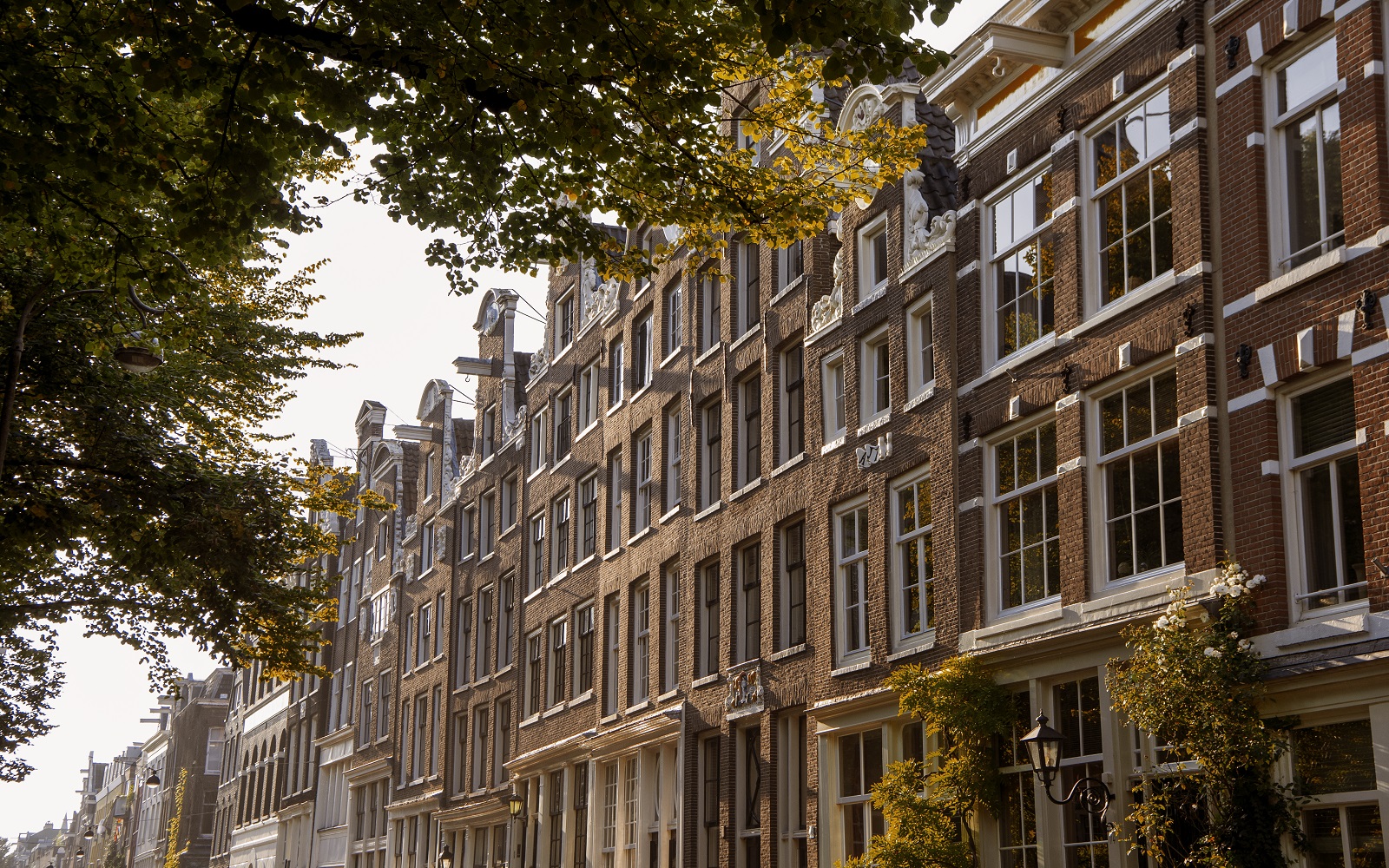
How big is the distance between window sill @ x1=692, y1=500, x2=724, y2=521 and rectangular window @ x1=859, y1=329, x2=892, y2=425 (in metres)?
5.05

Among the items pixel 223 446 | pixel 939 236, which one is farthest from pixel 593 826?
pixel 939 236

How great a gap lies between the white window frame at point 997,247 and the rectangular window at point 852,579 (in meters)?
3.85

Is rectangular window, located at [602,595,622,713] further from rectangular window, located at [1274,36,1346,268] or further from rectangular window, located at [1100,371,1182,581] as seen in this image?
rectangular window, located at [1274,36,1346,268]

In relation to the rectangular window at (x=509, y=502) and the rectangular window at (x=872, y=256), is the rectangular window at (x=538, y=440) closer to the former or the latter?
the rectangular window at (x=509, y=502)

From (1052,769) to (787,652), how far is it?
28.5 ft

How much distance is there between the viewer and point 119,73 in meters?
11.4

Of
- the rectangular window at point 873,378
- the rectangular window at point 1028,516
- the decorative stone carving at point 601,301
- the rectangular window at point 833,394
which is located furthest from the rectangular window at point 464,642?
the rectangular window at point 1028,516

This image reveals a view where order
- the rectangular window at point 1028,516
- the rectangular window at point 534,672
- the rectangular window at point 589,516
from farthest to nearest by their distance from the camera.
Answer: the rectangular window at point 534,672, the rectangular window at point 589,516, the rectangular window at point 1028,516

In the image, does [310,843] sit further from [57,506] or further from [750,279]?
[57,506]

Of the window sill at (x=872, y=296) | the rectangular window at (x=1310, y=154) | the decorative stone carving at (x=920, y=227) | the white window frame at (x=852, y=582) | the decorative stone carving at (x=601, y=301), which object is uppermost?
the decorative stone carving at (x=601, y=301)

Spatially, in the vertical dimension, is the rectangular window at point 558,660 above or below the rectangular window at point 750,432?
below

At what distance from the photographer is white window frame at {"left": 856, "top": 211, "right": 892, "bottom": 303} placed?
23.5 metres

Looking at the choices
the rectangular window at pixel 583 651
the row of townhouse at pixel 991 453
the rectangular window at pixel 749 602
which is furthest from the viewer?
the rectangular window at pixel 583 651

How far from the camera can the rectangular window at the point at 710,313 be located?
29.1m
